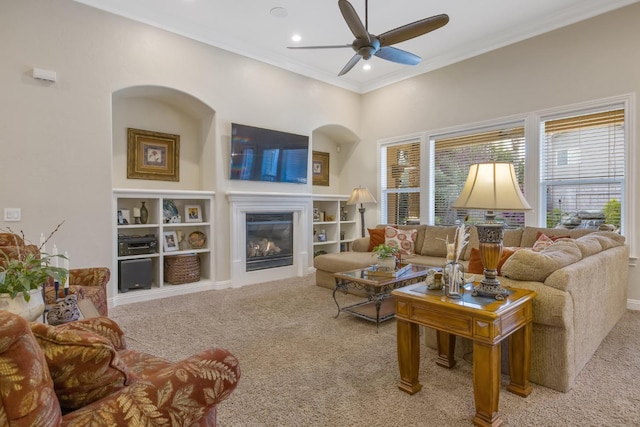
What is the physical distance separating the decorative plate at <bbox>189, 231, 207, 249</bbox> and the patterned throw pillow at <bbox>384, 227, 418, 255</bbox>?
2.65 meters

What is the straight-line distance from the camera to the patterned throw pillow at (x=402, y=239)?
16.7 feet

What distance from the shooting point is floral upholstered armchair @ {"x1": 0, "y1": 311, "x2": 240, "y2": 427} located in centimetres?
77

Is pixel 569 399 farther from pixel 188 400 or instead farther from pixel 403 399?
pixel 188 400

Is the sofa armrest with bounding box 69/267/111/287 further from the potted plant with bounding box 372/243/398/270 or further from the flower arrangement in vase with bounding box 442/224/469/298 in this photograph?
the flower arrangement in vase with bounding box 442/224/469/298

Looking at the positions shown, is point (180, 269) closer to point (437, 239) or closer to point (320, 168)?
point (320, 168)

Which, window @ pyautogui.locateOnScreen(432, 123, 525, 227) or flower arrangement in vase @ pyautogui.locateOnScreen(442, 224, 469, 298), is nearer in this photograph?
flower arrangement in vase @ pyautogui.locateOnScreen(442, 224, 469, 298)

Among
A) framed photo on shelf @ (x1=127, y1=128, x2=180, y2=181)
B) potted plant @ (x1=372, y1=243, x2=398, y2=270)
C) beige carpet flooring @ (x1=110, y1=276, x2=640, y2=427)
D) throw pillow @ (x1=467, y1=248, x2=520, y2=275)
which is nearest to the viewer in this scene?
beige carpet flooring @ (x1=110, y1=276, x2=640, y2=427)

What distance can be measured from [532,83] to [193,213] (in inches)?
192

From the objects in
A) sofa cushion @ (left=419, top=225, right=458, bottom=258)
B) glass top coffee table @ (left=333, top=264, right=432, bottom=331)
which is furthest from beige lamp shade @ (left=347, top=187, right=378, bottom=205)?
glass top coffee table @ (left=333, top=264, right=432, bottom=331)

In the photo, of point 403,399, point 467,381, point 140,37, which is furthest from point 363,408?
point 140,37

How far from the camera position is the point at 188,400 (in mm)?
1068

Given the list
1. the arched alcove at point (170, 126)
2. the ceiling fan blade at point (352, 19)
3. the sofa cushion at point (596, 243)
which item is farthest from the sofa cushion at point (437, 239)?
the arched alcove at point (170, 126)

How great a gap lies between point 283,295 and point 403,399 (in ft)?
8.46

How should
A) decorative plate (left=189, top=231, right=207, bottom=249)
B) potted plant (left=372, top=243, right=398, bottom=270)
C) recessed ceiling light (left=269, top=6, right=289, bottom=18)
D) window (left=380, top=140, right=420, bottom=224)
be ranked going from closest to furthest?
potted plant (left=372, top=243, right=398, bottom=270)
recessed ceiling light (left=269, top=6, right=289, bottom=18)
decorative plate (left=189, top=231, right=207, bottom=249)
window (left=380, top=140, right=420, bottom=224)
